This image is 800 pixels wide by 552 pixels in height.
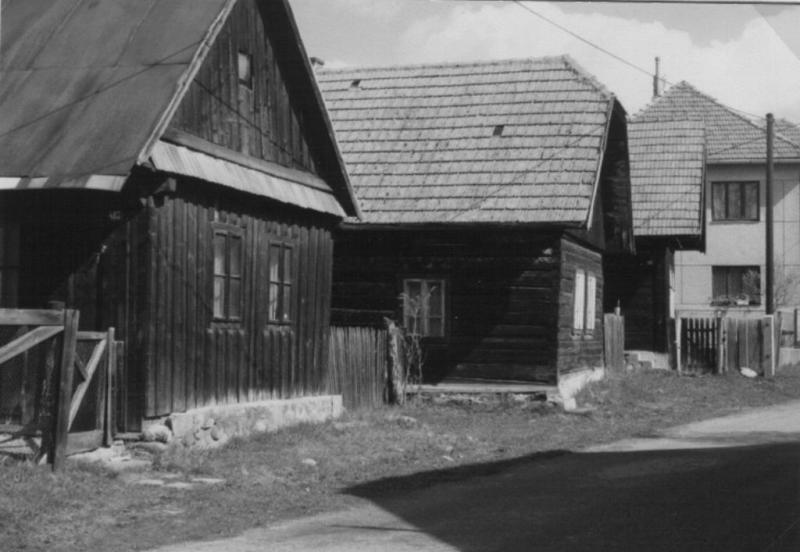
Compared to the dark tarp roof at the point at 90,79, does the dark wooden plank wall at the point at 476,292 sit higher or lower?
lower

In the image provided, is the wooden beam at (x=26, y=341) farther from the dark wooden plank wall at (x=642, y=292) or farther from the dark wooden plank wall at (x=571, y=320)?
the dark wooden plank wall at (x=642, y=292)

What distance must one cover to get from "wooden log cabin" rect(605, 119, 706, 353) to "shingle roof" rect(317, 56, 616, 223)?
811 centimetres

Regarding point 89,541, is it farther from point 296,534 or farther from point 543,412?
point 543,412

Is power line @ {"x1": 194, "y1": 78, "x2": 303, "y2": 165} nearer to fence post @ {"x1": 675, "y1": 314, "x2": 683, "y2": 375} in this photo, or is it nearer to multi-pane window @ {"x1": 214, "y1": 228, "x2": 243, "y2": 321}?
multi-pane window @ {"x1": 214, "y1": 228, "x2": 243, "y2": 321}

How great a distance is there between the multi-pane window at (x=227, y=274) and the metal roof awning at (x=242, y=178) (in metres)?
0.64

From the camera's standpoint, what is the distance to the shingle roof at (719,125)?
44312mm

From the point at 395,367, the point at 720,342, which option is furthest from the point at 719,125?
the point at 395,367

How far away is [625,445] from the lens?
17.0 m

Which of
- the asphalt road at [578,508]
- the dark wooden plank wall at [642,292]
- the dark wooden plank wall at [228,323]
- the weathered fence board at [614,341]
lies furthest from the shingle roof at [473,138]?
the dark wooden plank wall at [642,292]

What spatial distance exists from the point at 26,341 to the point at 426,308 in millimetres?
11692

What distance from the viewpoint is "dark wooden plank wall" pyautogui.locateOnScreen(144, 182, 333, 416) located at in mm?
14508

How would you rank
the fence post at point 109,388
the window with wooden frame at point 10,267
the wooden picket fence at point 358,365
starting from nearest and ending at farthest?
1. the fence post at point 109,388
2. the window with wooden frame at point 10,267
3. the wooden picket fence at point 358,365

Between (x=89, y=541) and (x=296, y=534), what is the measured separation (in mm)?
1541

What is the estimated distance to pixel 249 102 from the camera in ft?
55.8
